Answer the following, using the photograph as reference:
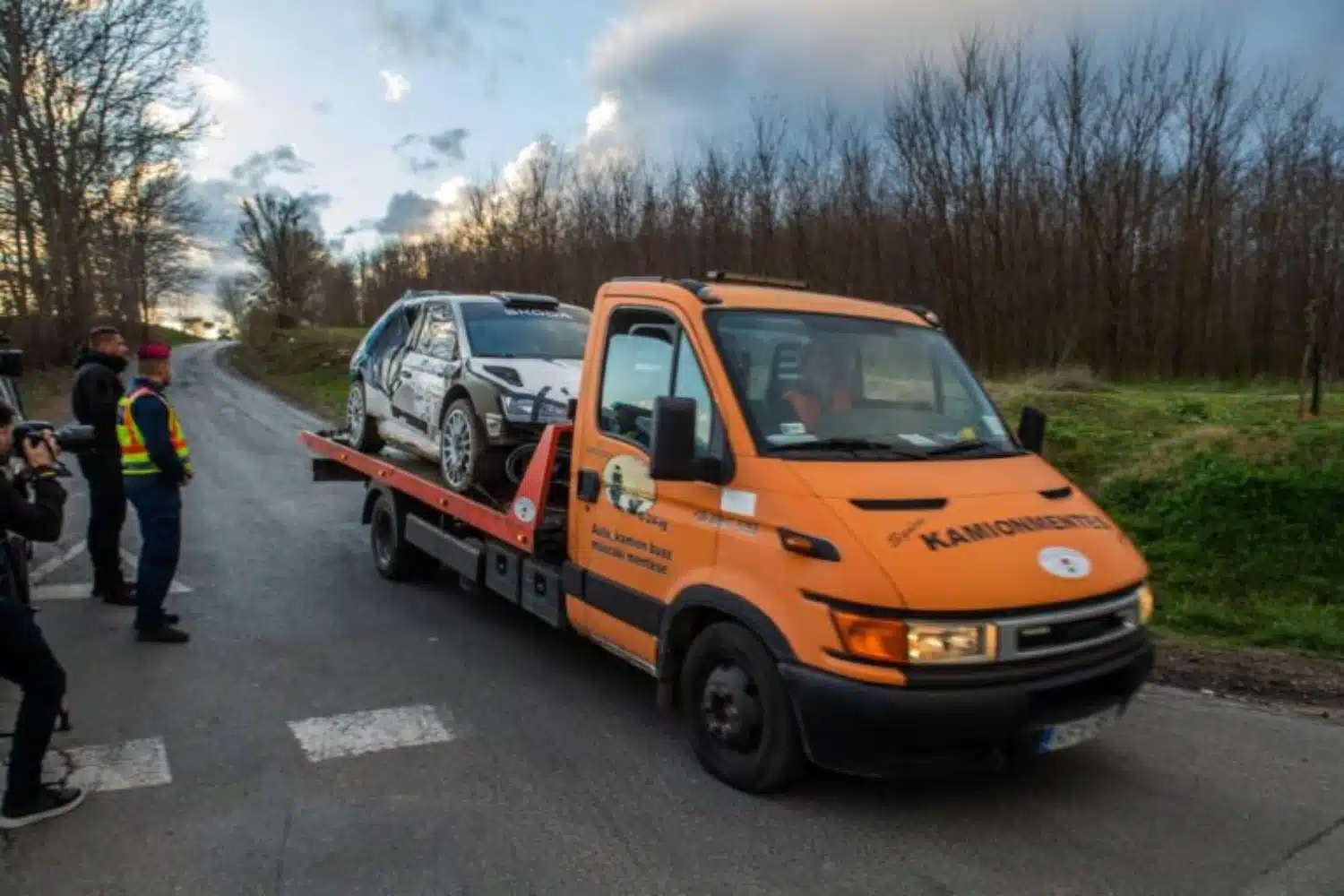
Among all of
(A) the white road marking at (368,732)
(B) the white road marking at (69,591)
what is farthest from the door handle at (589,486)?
(B) the white road marking at (69,591)

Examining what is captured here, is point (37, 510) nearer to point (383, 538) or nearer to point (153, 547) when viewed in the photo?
point (153, 547)

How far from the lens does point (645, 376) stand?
16.4 ft

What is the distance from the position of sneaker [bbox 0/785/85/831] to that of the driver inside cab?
3.53 metres

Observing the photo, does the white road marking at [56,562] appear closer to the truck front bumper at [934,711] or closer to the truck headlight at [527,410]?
the truck headlight at [527,410]

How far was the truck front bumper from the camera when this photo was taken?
369 centimetres

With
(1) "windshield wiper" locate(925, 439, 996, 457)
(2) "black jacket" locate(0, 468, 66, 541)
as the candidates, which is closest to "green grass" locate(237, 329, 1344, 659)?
(1) "windshield wiper" locate(925, 439, 996, 457)

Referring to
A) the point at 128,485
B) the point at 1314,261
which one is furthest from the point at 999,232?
the point at 128,485

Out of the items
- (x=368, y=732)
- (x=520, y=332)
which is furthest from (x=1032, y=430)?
(x=520, y=332)

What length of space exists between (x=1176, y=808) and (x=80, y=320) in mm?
38739

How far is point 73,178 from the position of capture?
31.8m

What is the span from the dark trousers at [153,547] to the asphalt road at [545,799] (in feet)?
0.90

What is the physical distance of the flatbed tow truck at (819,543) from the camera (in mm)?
3748

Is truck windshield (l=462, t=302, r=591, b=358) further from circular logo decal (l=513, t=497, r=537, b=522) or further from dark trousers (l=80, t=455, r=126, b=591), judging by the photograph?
dark trousers (l=80, t=455, r=126, b=591)

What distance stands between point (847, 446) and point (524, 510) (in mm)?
2153
